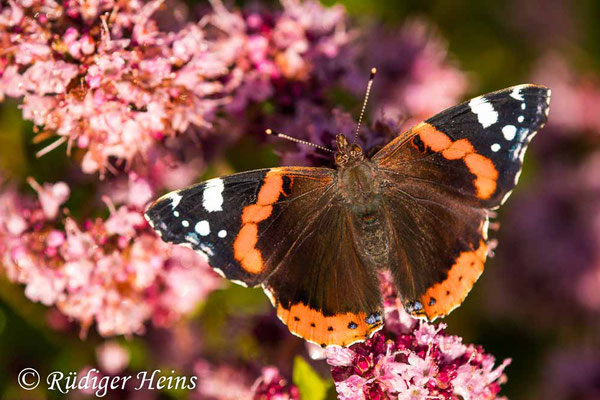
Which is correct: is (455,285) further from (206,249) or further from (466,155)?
(206,249)

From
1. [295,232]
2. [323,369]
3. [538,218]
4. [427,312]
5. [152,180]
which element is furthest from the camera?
[538,218]

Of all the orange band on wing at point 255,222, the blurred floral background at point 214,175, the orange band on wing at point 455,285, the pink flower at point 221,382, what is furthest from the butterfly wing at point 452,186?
the pink flower at point 221,382

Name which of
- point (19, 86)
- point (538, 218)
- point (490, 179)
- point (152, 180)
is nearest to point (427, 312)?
point (490, 179)

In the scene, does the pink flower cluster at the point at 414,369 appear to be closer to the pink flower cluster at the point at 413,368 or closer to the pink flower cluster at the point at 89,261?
the pink flower cluster at the point at 413,368

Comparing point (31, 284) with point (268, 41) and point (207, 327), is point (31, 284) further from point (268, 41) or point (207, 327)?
point (268, 41)

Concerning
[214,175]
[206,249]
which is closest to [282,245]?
[206,249]
